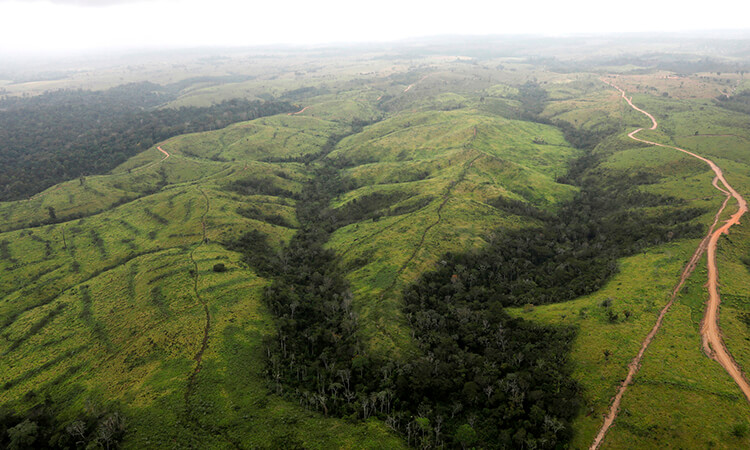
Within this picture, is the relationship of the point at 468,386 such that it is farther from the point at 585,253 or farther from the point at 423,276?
the point at 585,253

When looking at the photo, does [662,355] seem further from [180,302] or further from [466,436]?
[180,302]

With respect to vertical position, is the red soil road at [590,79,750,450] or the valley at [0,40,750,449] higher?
the red soil road at [590,79,750,450]

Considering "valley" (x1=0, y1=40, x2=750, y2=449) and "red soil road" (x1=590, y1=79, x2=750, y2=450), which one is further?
"valley" (x1=0, y1=40, x2=750, y2=449)

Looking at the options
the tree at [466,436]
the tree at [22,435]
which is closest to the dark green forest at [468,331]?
the tree at [466,436]

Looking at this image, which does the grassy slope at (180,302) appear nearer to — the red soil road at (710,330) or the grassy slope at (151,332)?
the grassy slope at (151,332)

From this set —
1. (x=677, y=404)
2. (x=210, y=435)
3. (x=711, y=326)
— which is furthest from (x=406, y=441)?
(x=711, y=326)

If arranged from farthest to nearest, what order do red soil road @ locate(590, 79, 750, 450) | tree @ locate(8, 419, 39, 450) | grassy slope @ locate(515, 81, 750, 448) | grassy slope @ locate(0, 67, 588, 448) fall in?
grassy slope @ locate(0, 67, 588, 448)
red soil road @ locate(590, 79, 750, 450)
tree @ locate(8, 419, 39, 450)
grassy slope @ locate(515, 81, 750, 448)

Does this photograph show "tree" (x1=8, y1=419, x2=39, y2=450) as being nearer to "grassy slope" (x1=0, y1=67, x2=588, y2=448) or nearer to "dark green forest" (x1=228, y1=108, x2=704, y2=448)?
"grassy slope" (x1=0, y1=67, x2=588, y2=448)

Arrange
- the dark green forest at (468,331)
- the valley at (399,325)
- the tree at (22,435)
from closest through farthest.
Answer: the tree at (22,435)
the valley at (399,325)
the dark green forest at (468,331)

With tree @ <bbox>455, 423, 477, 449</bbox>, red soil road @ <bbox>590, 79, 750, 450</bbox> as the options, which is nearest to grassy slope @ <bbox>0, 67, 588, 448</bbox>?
tree @ <bbox>455, 423, 477, 449</bbox>

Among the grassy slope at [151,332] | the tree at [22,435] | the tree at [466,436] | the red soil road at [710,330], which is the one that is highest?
the red soil road at [710,330]

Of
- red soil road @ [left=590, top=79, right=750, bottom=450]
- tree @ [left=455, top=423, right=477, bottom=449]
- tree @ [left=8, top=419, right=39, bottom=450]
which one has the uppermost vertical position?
red soil road @ [left=590, top=79, right=750, bottom=450]

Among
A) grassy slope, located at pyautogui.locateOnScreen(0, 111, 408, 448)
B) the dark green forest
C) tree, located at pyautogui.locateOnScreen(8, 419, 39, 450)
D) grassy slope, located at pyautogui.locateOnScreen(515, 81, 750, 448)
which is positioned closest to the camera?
grassy slope, located at pyautogui.locateOnScreen(515, 81, 750, 448)
